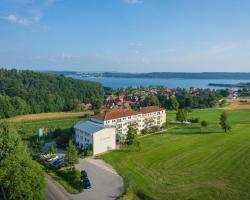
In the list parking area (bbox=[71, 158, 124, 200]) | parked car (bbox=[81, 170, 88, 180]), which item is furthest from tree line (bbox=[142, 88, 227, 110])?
parked car (bbox=[81, 170, 88, 180])

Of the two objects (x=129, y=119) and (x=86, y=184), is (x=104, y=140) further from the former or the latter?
(x=86, y=184)

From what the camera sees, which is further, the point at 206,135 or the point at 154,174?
the point at 206,135

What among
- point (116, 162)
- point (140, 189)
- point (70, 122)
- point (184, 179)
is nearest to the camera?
point (140, 189)

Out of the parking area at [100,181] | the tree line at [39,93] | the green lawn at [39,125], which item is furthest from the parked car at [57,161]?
the tree line at [39,93]

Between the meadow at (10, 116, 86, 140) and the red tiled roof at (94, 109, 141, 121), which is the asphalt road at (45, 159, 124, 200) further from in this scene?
the meadow at (10, 116, 86, 140)

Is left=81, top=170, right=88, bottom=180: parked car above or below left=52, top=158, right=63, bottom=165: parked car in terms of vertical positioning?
above

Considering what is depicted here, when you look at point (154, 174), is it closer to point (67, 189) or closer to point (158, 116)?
point (67, 189)

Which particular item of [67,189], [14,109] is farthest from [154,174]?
[14,109]
